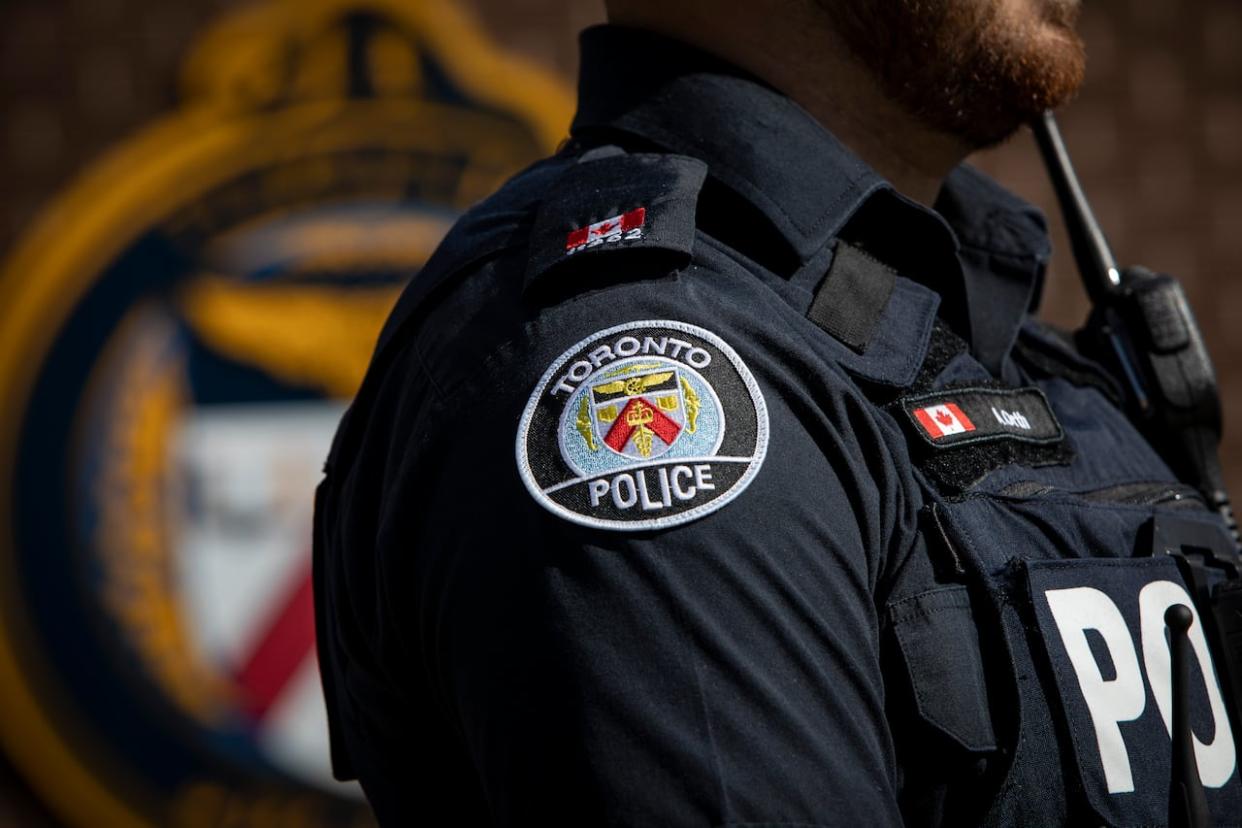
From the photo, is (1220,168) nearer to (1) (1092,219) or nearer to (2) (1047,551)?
(1) (1092,219)

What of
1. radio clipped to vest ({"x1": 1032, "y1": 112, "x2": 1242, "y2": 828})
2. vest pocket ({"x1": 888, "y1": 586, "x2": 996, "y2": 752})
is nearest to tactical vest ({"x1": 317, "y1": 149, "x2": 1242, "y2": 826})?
vest pocket ({"x1": 888, "y1": 586, "x2": 996, "y2": 752})

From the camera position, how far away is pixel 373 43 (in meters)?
2.96

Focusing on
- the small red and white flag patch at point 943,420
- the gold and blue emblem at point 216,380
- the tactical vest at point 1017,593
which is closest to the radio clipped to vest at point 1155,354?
the tactical vest at point 1017,593

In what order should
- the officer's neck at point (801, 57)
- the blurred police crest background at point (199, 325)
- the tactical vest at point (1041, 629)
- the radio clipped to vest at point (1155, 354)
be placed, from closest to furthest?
1. the tactical vest at point (1041, 629)
2. the officer's neck at point (801, 57)
3. the radio clipped to vest at point (1155, 354)
4. the blurred police crest background at point (199, 325)

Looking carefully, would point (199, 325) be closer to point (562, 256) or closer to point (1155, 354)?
point (1155, 354)

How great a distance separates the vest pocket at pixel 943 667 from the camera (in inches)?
30.7

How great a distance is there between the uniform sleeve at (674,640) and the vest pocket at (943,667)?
3 centimetres

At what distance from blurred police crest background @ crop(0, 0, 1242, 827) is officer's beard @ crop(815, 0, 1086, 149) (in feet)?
6.22

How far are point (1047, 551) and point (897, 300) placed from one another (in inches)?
7.7

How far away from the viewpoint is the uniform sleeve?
695 millimetres

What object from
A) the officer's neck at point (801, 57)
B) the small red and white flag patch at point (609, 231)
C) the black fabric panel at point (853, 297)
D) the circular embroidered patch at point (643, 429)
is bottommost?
the circular embroidered patch at point (643, 429)

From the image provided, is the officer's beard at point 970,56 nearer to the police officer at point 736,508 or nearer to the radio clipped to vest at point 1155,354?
the police officer at point 736,508

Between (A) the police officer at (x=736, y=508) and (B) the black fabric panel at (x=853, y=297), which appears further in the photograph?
(B) the black fabric panel at (x=853, y=297)

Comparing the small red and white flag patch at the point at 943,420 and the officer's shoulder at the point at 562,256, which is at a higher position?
the officer's shoulder at the point at 562,256
